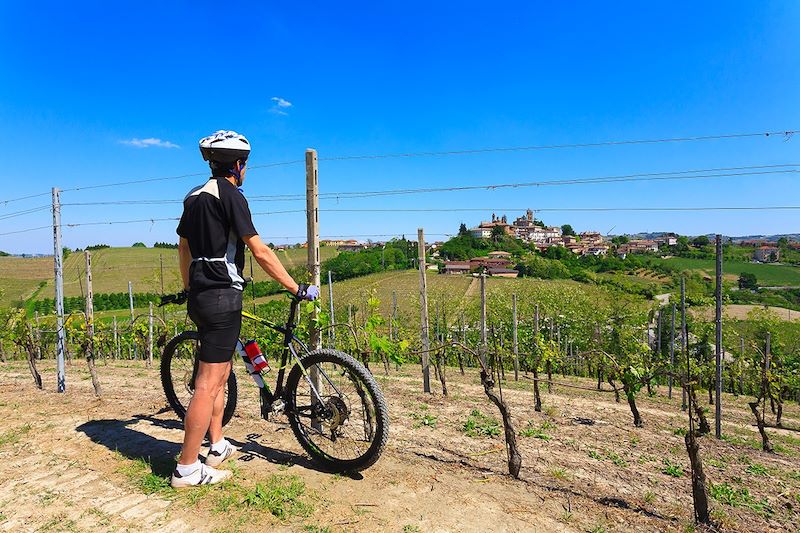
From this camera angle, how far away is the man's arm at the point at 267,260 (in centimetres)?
256

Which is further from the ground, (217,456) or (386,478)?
(217,456)

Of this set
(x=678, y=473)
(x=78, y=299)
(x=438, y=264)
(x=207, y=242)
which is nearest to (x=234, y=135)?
(x=207, y=242)

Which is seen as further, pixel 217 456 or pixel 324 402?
pixel 324 402

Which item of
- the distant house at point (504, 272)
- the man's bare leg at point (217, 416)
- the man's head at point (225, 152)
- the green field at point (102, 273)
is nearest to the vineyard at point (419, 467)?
the man's bare leg at point (217, 416)

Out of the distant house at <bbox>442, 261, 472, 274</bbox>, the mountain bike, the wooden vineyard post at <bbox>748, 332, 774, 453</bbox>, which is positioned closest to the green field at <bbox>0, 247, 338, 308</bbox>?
the distant house at <bbox>442, 261, 472, 274</bbox>

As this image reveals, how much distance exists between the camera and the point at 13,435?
3650mm

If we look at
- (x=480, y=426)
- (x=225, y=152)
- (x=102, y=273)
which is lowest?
(x=480, y=426)

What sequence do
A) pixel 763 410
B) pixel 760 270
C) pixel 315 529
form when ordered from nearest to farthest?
pixel 315 529, pixel 763 410, pixel 760 270

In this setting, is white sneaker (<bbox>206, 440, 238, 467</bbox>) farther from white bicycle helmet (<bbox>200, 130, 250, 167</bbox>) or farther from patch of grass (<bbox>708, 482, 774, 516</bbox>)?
patch of grass (<bbox>708, 482, 774, 516</bbox>)

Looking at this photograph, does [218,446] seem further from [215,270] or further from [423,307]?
[423,307]

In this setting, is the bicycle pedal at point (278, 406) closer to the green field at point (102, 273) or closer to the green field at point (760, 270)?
the green field at point (102, 273)

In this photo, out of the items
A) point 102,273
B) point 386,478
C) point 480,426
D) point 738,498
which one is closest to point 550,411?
point 480,426

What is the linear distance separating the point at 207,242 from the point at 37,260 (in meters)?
57.4

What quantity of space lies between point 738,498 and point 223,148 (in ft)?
15.1
